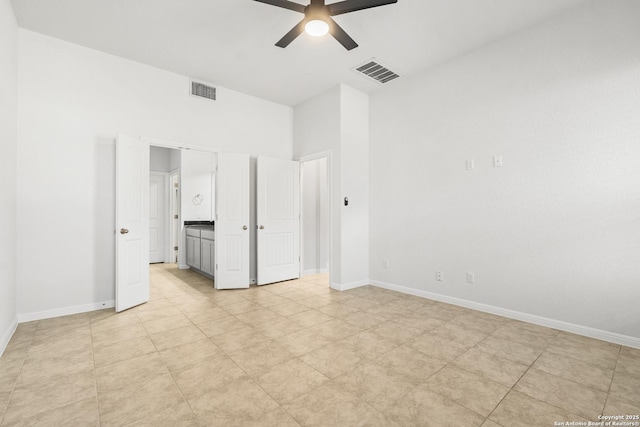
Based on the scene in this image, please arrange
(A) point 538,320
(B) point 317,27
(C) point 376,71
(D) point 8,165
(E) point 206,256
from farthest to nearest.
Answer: (E) point 206,256 → (C) point 376,71 → (A) point 538,320 → (D) point 8,165 → (B) point 317,27

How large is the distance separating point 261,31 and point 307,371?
11.5 ft

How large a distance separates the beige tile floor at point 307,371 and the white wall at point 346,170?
4.01ft

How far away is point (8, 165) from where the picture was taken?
2744mm

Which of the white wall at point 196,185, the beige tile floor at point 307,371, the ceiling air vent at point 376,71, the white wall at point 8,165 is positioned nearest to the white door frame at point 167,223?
the white wall at point 196,185

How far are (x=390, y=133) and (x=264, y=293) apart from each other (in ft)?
10.5

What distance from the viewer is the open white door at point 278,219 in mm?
4863

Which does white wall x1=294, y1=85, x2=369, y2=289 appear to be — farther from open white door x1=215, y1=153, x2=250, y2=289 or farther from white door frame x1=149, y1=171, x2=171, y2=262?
white door frame x1=149, y1=171, x2=171, y2=262

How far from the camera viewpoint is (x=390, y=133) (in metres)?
4.58

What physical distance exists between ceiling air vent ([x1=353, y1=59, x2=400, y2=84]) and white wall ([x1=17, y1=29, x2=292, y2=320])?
2825 millimetres

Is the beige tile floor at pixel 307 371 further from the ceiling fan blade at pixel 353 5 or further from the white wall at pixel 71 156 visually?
the ceiling fan blade at pixel 353 5

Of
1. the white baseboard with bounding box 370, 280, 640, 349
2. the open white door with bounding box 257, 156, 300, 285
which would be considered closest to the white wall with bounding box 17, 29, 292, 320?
the open white door with bounding box 257, 156, 300, 285

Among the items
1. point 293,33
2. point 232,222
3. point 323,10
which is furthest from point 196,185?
point 323,10

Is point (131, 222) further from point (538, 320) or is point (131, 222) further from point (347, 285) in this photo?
point (538, 320)

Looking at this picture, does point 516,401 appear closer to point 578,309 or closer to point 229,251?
point 578,309
